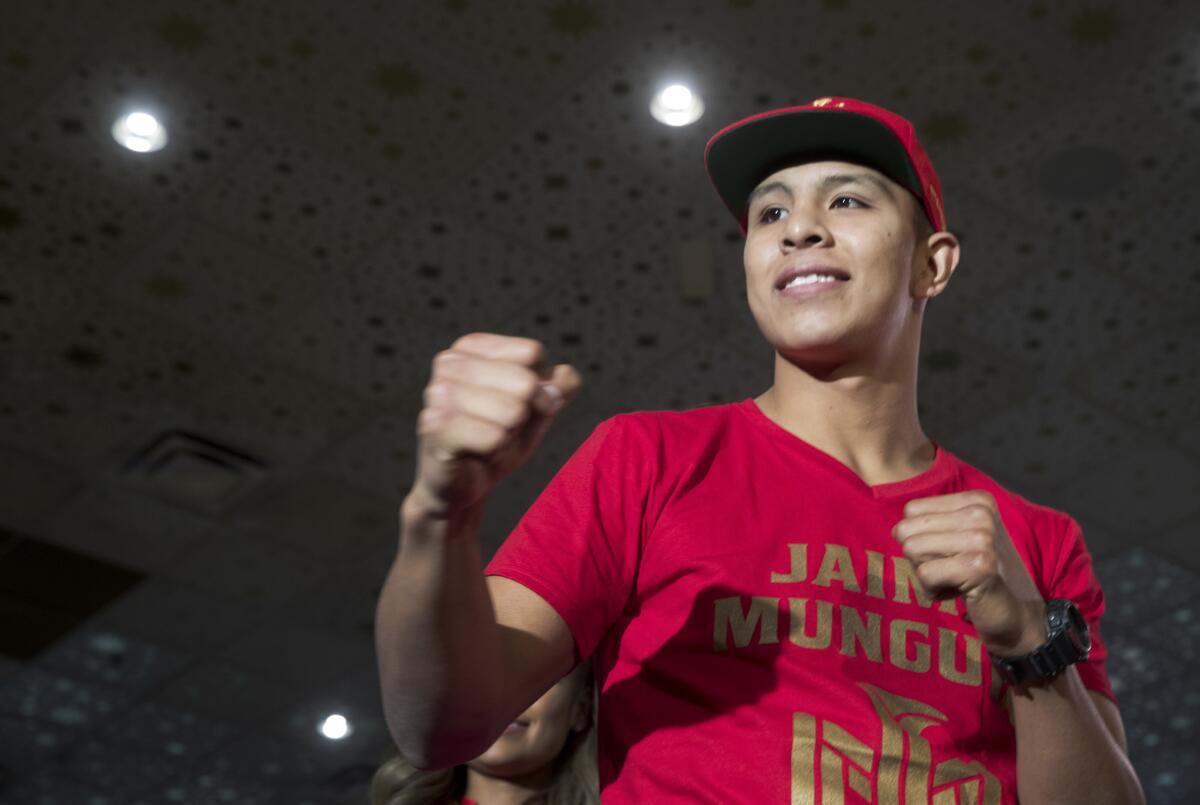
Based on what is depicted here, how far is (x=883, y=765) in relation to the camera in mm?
1242

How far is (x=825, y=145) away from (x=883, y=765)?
753mm

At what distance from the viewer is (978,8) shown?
4.38 m

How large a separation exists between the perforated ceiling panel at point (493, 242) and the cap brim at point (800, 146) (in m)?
2.85

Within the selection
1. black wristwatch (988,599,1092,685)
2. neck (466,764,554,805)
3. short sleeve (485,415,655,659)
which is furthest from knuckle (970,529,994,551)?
neck (466,764,554,805)

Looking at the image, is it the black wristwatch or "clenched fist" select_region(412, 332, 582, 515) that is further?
the black wristwatch

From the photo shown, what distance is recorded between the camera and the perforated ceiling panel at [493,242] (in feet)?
14.8

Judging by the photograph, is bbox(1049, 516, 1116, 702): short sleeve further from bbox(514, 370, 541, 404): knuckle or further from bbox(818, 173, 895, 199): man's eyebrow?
bbox(514, 370, 541, 404): knuckle

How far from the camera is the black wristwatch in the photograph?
4.15 ft

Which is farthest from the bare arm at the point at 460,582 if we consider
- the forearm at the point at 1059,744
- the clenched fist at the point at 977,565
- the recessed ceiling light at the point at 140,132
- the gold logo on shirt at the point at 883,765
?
the recessed ceiling light at the point at 140,132

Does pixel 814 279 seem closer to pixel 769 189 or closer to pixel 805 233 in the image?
pixel 805 233

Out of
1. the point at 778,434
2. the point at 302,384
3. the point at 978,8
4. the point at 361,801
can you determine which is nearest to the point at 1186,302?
the point at 978,8

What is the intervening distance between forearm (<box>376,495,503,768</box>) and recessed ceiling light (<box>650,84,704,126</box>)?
148 inches

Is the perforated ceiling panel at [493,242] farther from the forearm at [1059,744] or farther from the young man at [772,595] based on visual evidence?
the forearm at [1059,744]

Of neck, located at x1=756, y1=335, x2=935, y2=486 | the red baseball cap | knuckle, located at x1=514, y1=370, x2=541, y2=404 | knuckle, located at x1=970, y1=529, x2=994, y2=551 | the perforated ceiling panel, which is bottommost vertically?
knuckle, located at x1=514, y1=370, x2=541, y2=404
